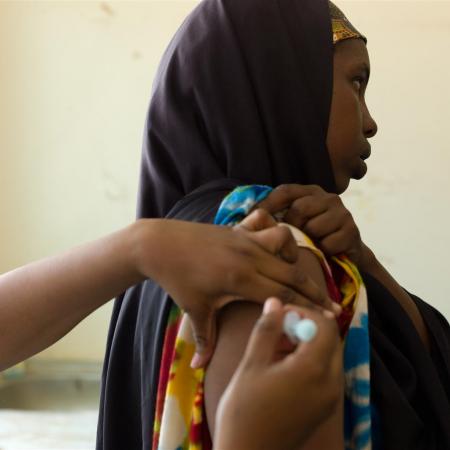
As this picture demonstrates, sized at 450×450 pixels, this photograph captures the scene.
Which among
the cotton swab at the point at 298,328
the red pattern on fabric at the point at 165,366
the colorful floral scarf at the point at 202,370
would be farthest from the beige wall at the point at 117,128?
the cotton swab at the point at 298,328

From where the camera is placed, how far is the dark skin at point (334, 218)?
0.69 meters

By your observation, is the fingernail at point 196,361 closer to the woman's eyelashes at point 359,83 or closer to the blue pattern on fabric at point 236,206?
the blue pattern on fabric at point 236,206

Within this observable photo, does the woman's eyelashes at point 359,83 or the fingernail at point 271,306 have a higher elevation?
the woman's eyelashes at point 359,83

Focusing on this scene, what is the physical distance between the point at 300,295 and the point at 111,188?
181 cm

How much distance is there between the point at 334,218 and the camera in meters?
0.85

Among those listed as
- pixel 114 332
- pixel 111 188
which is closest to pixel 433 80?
pixel 111 188

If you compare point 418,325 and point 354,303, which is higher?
point 354,303

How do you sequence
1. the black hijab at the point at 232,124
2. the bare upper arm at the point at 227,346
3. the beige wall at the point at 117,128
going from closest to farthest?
1. the bare upper arm at the point at 227,346
2. the black hijab at the point at 232,124
3. the beige wall at the point at 117,128

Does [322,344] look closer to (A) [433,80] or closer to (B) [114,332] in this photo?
(B) [114,332]

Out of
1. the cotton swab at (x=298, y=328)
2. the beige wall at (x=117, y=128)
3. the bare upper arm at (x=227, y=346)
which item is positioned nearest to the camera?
the cotton swab at (x=298, y=328)

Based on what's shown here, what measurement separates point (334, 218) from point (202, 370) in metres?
0.26

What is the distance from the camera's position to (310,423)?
1.87 ft

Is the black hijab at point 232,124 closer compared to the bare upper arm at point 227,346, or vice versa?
the bare upper arm at point 227,346

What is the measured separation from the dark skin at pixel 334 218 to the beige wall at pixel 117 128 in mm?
1218
